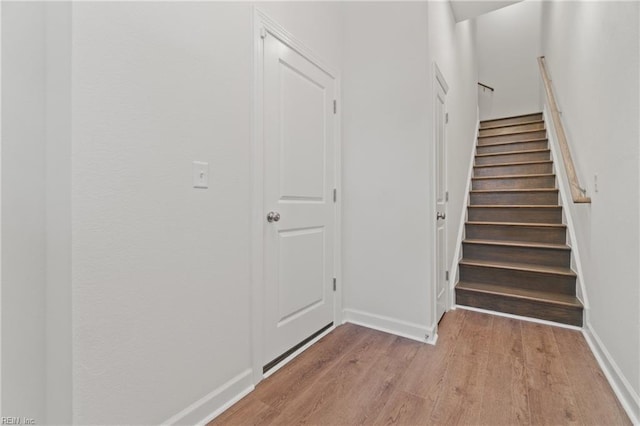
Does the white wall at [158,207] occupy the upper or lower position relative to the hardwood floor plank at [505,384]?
upper

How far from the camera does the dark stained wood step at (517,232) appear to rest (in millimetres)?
2922

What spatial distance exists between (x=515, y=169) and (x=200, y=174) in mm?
4135

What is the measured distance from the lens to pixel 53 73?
0.94 meters

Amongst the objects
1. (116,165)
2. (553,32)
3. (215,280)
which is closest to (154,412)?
(215,280)

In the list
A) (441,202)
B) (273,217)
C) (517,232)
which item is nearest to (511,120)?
(517,232)

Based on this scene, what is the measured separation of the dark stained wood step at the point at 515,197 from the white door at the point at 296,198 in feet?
7.93

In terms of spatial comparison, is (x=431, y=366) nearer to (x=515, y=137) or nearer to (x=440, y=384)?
(x=440, y=384)

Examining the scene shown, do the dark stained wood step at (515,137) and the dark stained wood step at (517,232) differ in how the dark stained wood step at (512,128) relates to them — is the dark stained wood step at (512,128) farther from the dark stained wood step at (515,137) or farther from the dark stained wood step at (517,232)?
the dark stained wood step at (517,232)

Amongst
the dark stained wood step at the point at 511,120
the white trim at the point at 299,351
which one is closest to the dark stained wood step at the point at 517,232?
the white trim at the point at 299,351

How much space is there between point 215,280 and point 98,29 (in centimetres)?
107

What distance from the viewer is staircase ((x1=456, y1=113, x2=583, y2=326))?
8.29 feet

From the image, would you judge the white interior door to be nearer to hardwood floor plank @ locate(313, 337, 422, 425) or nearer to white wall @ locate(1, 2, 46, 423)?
hardwood floor plank @ locate(313, 337, 422, 425)

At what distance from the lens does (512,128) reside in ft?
15.6

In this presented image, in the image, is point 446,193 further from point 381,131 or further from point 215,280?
point 215,280
